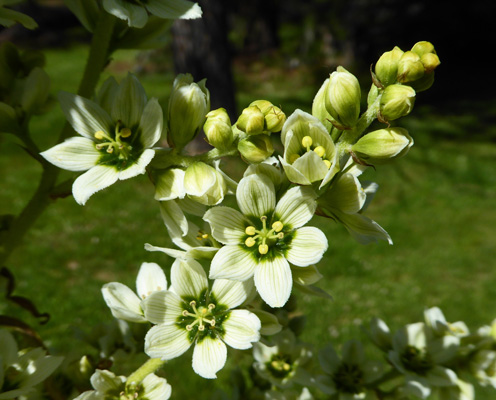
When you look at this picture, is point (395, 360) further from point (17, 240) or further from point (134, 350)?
point (17, 240)

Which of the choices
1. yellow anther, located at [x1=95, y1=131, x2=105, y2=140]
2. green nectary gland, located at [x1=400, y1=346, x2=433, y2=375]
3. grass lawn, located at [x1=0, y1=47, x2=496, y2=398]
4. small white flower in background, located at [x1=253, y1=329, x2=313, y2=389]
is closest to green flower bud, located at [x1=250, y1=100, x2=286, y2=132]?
yellow anther, located at [x1=95, y1=131, x2=105, y2=140]

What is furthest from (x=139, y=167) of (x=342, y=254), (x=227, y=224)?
(x=342, y=254)

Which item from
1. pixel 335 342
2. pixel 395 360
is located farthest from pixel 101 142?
pixel 335 342

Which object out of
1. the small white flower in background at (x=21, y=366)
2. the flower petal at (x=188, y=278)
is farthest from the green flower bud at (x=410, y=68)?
the small white flower in background at (x=21, y=366)

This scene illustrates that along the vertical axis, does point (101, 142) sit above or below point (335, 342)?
above

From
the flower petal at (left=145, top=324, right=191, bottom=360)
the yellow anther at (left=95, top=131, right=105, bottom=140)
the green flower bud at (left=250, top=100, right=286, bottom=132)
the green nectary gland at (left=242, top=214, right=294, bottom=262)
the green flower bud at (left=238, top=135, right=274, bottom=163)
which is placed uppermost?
the green flower bud at (left=250, top=100, right=286, bottom=132)

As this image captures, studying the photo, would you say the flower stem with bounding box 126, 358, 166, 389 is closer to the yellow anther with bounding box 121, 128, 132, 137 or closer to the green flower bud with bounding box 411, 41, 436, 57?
the yellow anther with bounding box 121, 128, 132, 137
